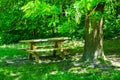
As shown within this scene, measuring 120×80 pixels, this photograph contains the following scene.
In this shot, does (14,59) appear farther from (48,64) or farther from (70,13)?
(70,13)

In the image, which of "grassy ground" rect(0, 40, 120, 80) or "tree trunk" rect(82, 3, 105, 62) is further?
"tree trunk" rect(82, 3, 105, 62)

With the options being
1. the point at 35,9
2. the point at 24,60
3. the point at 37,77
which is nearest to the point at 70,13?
the point at 35,9

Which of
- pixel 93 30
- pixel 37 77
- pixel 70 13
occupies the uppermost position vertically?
pixel 70 13

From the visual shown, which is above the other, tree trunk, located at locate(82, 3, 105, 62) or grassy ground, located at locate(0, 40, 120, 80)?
tree trunk, located at locate(82, 3, 105, 62)

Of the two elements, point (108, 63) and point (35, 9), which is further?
point (108, 63)

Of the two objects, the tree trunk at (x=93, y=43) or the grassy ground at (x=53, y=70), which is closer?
the grassy ground at (x=53, y=70)

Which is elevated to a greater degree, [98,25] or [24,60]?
[98,25]

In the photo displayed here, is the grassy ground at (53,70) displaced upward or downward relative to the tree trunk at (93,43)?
downward

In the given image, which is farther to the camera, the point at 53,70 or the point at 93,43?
the point at 93,43

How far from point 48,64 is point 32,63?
28.0 inches

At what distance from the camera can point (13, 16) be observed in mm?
10016

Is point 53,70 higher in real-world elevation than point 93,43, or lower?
lower

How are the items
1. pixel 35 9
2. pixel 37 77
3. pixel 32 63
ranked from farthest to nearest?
1. pixel 32 63
2. pixel 37 77
3. pixel 35 9

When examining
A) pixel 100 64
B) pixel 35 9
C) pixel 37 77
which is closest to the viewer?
pixel 35 9
